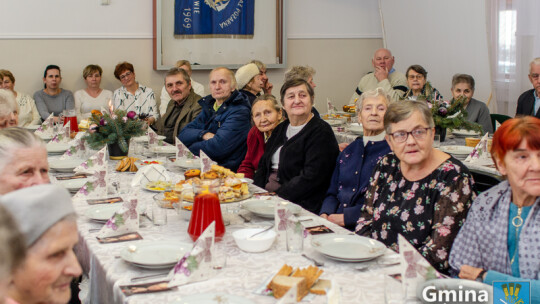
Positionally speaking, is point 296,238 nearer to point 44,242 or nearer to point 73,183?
point 44,242

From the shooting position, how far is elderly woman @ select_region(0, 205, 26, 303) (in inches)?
35.7

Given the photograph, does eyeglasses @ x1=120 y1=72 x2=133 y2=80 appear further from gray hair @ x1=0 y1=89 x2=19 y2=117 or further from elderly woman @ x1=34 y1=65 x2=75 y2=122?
gray hair @ x1=0 y1=89 x2=19 y2=117

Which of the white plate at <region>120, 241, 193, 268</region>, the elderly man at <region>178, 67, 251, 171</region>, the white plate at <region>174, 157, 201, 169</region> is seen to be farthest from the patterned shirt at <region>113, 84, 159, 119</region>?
the white plate at <region>120, 241, 193, 268</region>

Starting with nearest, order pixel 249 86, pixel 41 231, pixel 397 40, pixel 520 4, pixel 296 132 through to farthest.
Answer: pixel 41 231, pixel 296 132, pixel 249 86, pixel 520 4, pixel 397 40

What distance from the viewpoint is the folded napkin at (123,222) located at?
2178 mm

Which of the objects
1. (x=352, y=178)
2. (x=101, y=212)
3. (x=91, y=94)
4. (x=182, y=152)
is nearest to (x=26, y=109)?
(x=91, y=94)

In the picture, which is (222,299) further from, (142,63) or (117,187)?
(142,63)

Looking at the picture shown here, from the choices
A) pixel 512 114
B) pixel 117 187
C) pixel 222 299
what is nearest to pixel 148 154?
pixel 117 187

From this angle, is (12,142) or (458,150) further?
(458,150)

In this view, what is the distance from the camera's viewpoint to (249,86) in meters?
5.19

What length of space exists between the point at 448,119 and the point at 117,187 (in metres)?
2.52

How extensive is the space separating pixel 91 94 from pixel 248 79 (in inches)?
109

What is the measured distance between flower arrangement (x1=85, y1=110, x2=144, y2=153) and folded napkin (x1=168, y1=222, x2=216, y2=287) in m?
2.15

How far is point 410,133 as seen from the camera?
2.31 metres
